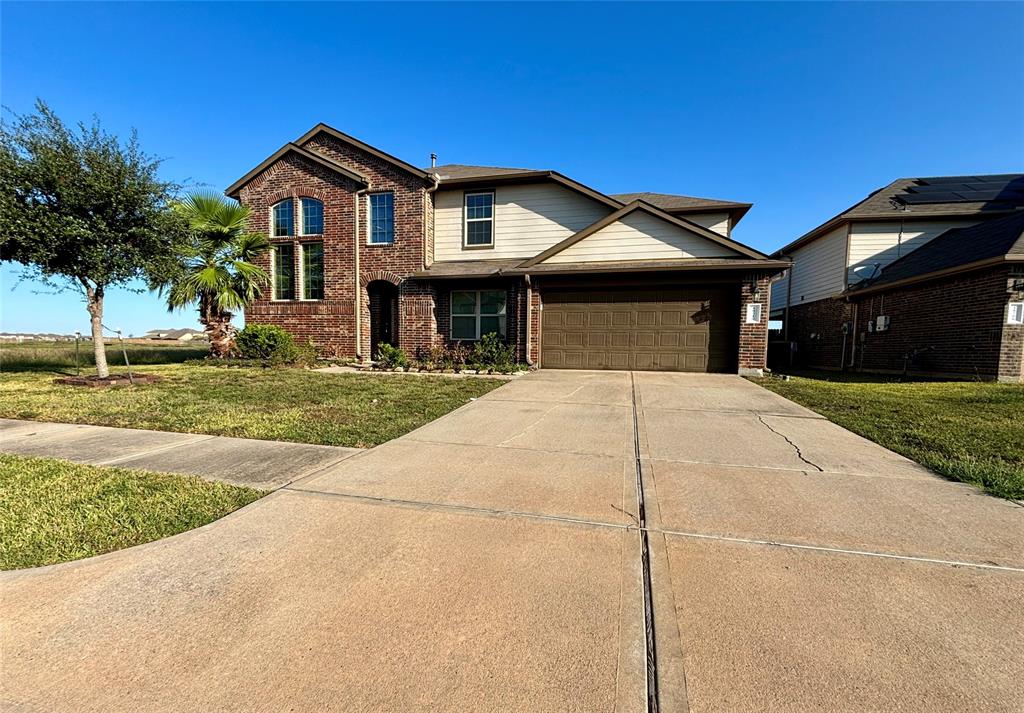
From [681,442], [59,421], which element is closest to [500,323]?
[681,442]

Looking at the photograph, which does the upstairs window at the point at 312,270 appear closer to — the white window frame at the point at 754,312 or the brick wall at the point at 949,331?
the white window frame at the point at 754,312

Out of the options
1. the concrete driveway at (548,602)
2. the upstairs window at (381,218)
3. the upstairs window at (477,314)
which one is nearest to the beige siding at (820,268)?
the upstairs window at (477,314)

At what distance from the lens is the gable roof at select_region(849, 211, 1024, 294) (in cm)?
967

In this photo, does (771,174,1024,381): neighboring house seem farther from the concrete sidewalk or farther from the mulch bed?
the mulch bed

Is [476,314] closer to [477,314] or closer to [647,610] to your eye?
[477,314]

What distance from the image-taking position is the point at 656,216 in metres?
11.0

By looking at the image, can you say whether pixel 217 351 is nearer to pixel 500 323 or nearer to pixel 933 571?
pixel 500 323

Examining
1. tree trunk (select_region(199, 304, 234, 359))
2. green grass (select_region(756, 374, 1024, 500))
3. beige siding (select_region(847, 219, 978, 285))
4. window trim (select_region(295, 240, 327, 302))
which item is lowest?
green grass (select_region(756, 374, 1024, 500))

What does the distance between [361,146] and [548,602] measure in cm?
1514

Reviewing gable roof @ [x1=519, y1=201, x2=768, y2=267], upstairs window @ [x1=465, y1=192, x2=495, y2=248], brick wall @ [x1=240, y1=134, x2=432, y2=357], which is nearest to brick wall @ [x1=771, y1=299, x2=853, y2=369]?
gable roof @ [x1=519, y1=201, x2=768, y2=267]

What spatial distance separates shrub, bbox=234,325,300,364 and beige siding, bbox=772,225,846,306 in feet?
63.1

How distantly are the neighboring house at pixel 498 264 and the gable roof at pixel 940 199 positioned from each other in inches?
221

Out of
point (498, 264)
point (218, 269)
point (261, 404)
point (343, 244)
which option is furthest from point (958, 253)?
point (218, 269)

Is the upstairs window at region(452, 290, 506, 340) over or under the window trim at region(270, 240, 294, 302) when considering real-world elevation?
under
